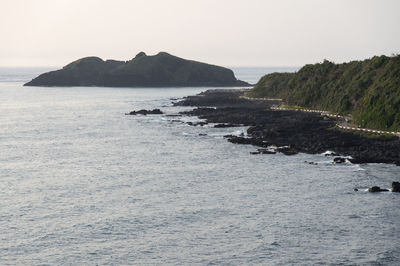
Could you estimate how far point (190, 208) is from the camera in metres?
38.4

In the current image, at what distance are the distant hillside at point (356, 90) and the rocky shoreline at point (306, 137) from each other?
16.9ft

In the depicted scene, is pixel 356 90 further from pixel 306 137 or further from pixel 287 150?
pixel 287 150

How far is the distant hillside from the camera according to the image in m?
71.8

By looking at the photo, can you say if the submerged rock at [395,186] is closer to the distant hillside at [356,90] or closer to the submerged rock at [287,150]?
the submerged rock at [287,150]

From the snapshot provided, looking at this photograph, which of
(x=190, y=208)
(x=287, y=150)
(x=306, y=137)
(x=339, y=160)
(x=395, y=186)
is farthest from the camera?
(x=306, y=137)

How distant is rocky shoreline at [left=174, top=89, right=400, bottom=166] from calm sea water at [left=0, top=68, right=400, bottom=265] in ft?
10.6

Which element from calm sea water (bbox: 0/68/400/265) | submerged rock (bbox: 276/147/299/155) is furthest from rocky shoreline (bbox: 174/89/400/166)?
calm sea water (bbox: 0/68/400/265)

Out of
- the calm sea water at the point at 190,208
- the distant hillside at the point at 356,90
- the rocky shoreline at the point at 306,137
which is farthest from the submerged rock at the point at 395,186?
the distant hillside at the point at 356,90

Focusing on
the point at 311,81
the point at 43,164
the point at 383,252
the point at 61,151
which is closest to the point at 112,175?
the point at 43,164

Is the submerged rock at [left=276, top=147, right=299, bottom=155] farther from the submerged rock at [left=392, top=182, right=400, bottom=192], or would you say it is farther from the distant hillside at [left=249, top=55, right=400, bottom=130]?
the submerged rock at [left=392, top=182, right=400, bottom=192]

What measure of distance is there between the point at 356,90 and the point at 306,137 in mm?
25782

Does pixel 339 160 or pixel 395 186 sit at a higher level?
pixel 339 160

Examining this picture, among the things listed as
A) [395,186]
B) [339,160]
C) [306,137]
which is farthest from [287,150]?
[395,186]

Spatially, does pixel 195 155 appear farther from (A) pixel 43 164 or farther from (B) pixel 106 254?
(B) pixel 106 254
